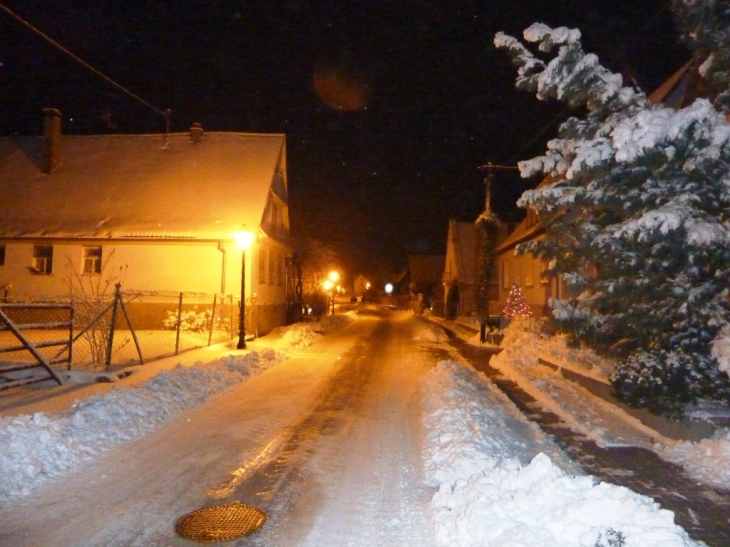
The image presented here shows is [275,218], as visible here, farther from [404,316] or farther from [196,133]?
[404,316]

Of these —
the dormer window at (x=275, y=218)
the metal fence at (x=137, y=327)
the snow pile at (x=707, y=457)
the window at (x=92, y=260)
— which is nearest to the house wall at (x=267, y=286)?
the dormer window at (x=275, y=218)

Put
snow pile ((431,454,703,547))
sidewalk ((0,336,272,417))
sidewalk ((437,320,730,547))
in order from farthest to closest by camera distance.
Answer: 1. sidewalk ((0,336,272,417))
2. sidewalk ((437,320,730,547))
3. snow pile ((431,454,703,547))

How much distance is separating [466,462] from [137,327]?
21.0 metres

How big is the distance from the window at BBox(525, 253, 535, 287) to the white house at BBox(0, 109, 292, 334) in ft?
39.2

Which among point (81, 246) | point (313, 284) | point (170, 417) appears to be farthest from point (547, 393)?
point (313, 284)

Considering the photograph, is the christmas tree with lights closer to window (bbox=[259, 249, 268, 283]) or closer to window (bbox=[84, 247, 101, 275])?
window (bbox=[259, 249, 268, 283])

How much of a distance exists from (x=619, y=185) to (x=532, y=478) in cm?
559

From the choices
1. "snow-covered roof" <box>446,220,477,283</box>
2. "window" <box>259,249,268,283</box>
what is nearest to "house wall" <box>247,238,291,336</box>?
"window" <box>259,249,268,283</box>

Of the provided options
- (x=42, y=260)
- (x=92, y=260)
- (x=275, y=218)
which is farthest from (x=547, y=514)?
(x=275, y=218)

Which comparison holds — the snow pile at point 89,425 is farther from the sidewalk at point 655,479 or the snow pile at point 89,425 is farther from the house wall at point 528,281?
the house wall at point 528,281

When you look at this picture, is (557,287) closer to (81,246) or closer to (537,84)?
(537,84)

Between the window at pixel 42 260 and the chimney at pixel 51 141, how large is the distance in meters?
5.00

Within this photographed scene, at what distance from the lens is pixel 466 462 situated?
7168 mm

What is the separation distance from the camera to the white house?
25.9 meters
